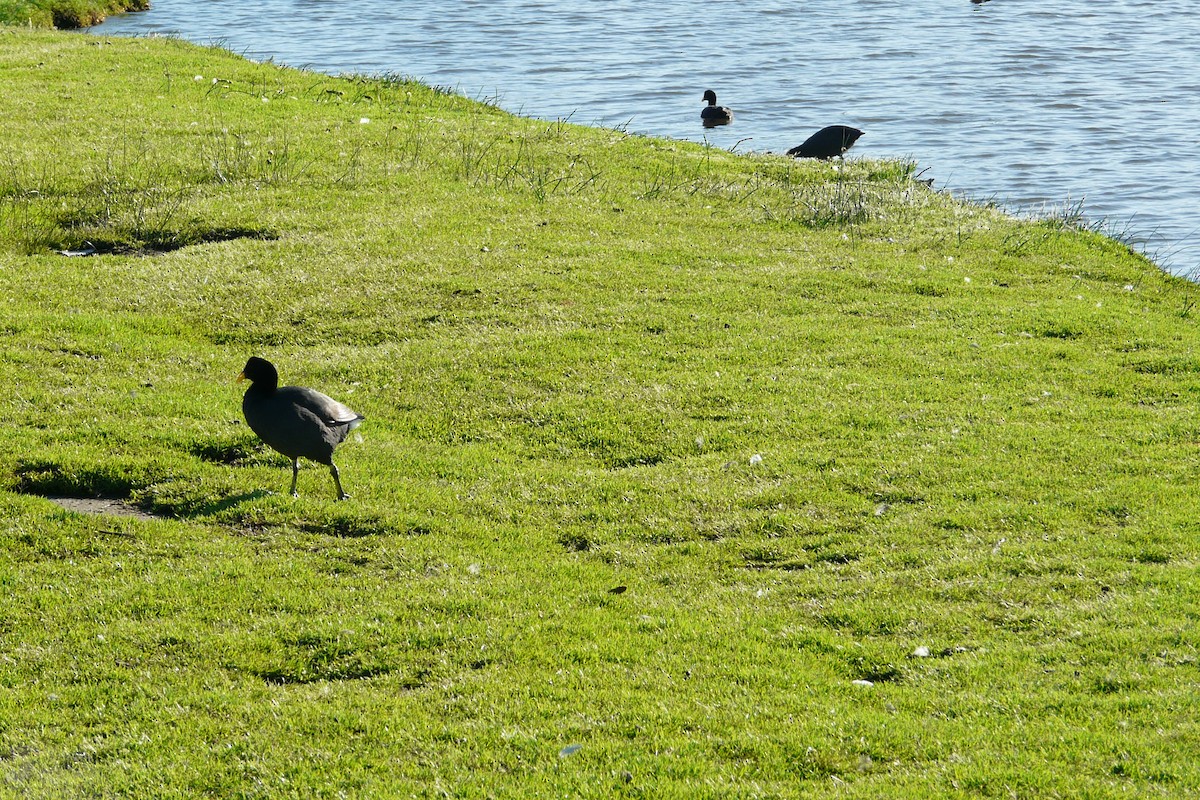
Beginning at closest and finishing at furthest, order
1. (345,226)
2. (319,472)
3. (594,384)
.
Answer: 1. (319,472)
2. (594,384)
3. (345,226)

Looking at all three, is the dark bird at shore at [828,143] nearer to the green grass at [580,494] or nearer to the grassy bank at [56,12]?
the green grass at [580,494]

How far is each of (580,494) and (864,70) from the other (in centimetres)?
3347

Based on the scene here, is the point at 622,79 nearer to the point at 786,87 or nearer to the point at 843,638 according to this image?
the point at 786,87

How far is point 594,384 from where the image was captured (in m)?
13.7

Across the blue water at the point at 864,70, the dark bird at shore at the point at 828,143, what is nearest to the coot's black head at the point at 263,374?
the blue water at the point at 864,70

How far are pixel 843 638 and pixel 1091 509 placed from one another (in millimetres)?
3309

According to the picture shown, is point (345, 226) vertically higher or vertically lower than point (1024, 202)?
higher

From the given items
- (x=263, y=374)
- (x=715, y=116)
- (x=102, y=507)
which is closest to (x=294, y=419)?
(x=263, y=374)

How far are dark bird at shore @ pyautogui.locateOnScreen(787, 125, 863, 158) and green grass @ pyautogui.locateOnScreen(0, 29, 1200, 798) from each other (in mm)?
5865

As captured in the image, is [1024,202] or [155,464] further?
[1024,202]

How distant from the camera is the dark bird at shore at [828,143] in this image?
1073 inches

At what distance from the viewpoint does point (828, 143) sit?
27281 millimetres

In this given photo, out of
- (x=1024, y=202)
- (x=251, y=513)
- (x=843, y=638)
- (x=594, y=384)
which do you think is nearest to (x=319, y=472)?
(x=251, y=513)

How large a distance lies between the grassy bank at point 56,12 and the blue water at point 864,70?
3.11ft
